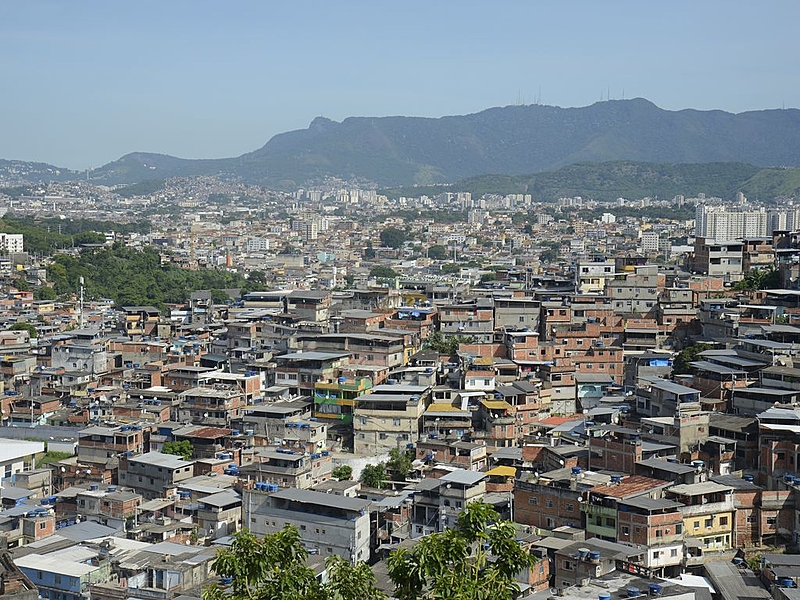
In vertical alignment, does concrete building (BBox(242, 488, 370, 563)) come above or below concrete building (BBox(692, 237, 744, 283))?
below

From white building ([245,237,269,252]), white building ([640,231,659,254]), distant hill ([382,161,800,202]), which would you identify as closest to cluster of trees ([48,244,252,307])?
white building ([245,237,269,252])

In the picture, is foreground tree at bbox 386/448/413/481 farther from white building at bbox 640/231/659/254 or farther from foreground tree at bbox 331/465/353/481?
white building at bbox 640/231/659/254

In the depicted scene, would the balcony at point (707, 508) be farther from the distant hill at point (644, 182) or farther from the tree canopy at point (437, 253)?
the distant hill at point (644, 182)

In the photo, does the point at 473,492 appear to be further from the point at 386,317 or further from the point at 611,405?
the point at 386,317

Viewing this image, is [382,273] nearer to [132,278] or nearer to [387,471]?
[132,278]

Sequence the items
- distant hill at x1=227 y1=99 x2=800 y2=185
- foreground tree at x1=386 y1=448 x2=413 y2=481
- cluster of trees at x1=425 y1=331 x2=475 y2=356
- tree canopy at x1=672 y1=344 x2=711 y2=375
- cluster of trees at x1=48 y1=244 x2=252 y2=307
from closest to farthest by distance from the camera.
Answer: foreground tree at x1=386 y1=448 x2=413 y2=481 < tree canopy at x1=672 y1=344 x2=711 y2=375 < cluster of trees at x1=425 y1=331 x2=475 y2=356 < cluster of trees at x1=48 y1=244 x2=252 y2=307 < distant hill at x1=227 y1=99 x2=800 y2=185

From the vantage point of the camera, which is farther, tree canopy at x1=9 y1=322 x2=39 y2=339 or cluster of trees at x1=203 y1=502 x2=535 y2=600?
tree canopy at x1=9 y1=322 x2=39 y2=339

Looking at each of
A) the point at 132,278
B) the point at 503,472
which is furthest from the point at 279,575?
the point at 132,278
